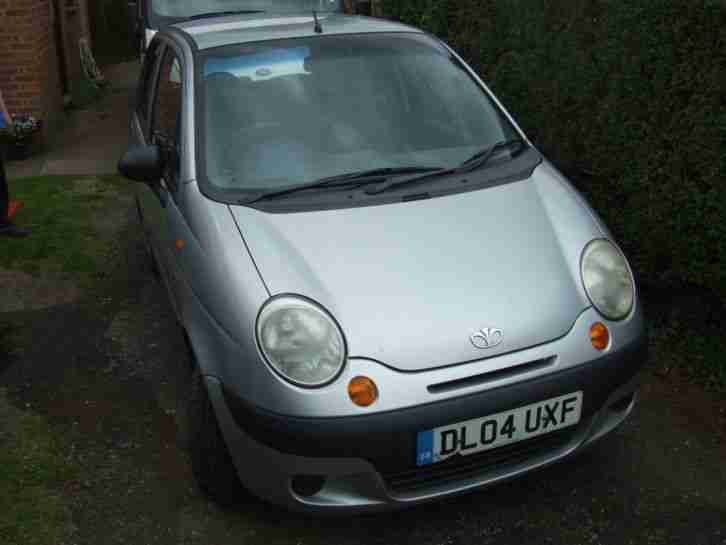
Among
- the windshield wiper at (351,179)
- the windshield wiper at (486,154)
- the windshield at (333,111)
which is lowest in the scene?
the windshield wiper at (351,179)

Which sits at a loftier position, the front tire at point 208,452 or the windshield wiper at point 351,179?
the windshield wiper at point 351,179

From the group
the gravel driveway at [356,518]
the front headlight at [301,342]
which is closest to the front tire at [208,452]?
the gravel driveway at [356,518]

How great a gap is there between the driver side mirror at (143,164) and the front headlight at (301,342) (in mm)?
1254

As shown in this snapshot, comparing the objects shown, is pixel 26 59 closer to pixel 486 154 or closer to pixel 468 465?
pixel 486 154

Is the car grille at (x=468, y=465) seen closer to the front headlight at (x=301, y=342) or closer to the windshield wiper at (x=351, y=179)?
the front headlight at (x=301, y=342)

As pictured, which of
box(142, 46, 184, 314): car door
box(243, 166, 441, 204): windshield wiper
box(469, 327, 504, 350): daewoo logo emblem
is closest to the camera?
box(469, 327, 504, 350): daewoo logo emblem

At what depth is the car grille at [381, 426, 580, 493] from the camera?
2881mm

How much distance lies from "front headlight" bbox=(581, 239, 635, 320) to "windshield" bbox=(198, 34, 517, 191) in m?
0.75

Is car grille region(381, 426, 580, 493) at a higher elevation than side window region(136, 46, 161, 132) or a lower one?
lower

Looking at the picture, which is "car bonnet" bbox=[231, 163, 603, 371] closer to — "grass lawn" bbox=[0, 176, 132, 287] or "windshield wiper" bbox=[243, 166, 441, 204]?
"windshield wiper" bbox=[243, 166, 441, 204]

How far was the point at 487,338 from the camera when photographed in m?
2.87

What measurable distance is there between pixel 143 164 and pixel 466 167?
1.40 meters

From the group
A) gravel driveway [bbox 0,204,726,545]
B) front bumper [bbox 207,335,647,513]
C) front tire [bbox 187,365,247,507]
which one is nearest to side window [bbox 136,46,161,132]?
gravel driveway [bbox 0,204,726,545]

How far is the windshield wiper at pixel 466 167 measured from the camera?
348cm
